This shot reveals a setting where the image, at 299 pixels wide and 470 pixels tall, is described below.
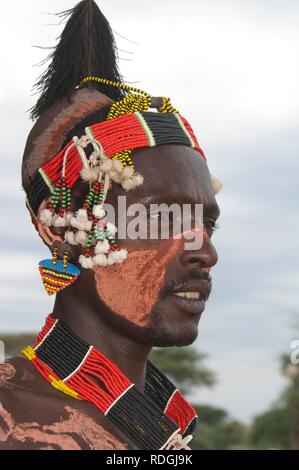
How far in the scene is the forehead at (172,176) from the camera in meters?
5.39

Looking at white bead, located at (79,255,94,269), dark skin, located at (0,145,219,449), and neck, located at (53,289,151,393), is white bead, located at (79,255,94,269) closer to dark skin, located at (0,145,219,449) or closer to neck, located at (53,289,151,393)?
dark skin, located at (0,145,219,449)

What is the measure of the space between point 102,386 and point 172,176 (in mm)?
1402

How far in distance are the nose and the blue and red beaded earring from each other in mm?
704

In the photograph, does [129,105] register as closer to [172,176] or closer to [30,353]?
[172,176]

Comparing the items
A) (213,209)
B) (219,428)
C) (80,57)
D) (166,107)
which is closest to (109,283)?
(213,209)

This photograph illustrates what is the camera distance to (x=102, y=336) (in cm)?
548

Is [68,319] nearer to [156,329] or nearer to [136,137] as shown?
[156,329]

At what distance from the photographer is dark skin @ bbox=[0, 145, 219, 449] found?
509 centimetres

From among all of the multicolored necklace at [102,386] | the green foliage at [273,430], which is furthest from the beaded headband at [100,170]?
the green foliage at [273,430]

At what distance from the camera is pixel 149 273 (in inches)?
210

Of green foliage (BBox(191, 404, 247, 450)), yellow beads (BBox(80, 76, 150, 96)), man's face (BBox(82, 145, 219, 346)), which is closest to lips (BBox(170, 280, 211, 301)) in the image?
man's face (BBox(82, 145, 219, 346))

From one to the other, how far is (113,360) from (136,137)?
4.75ft
